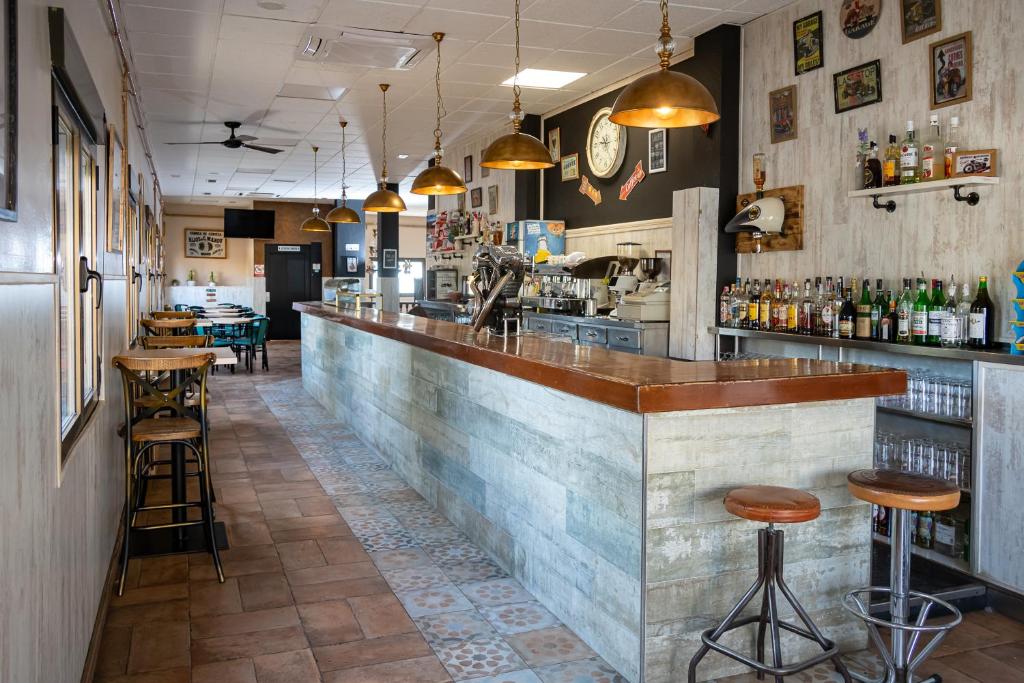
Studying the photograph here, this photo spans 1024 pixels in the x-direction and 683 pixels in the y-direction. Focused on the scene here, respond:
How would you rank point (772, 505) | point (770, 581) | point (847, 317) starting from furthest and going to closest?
point (847, 317) → point (770, 581) → point (772, 505)

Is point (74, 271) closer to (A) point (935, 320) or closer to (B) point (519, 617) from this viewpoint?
(B) point (519, 617)

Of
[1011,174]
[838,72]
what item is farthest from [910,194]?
[838,72]

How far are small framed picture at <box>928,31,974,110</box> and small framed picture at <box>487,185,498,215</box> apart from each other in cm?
626

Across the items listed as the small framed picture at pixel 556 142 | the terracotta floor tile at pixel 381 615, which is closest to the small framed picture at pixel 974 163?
the terracotta floor tile at pixel 381 615

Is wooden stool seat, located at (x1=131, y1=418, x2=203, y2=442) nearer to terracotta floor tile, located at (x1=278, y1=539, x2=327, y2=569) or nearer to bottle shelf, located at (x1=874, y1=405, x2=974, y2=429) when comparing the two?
terracotta floor tile, located at (x1=278, y1=539, x2=327, y2=569)

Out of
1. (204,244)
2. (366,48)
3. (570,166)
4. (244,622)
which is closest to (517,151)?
(366,48)

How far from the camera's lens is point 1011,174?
4066 mm

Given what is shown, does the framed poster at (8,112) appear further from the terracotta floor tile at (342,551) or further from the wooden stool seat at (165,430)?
the terracotta floor tile at (342,551)

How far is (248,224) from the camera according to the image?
17797mm

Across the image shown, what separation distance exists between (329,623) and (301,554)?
913 mm

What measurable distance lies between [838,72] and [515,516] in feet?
11.3

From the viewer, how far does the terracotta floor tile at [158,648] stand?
301 centimetres

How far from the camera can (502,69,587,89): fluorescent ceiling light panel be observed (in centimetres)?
734

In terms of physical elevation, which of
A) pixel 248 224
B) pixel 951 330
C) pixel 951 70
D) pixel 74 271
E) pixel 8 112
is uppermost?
pixel 248 224
